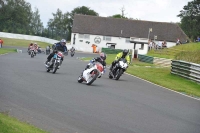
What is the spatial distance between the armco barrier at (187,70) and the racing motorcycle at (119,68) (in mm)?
4584

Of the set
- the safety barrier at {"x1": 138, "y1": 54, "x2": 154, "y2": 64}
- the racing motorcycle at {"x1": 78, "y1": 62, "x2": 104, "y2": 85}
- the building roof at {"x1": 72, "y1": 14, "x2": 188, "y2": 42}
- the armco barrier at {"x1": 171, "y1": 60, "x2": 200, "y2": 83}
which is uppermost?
the building roof at {"x1": 72, "y1": 14, "x2": 188, "y2": 42}

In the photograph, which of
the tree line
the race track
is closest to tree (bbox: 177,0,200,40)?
the tree line

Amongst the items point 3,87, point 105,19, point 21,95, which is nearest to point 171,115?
point 21,95

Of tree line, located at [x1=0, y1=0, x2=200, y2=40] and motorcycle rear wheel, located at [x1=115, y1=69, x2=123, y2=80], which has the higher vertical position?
tree line, located at [x1=0, y1=0, x2=200, y2=40]

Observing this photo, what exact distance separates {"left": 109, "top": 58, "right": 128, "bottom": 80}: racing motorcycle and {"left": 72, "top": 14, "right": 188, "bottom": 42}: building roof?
72034mm

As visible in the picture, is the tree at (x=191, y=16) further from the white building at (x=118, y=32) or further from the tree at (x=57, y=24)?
the tree at (x=57, y=24)

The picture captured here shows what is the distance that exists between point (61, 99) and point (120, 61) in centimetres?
1099

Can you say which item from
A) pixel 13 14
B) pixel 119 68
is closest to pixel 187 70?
pixel 119 68

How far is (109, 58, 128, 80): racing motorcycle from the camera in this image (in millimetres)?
23973

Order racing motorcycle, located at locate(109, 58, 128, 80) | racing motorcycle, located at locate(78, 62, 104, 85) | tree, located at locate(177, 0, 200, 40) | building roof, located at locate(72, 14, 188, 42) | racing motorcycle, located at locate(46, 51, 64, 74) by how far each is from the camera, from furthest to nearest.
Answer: tree, located at locate(177, 0, 200, 40)
building roof, located at locate(72, 14, 188, 42)
racing motorcycle, located at locate(109, 58, 128, 80)
racing motorcycle, located at locate(46, 51, 64, 74)
racing motorcycle, located at locate(78, 62, 104, 85)

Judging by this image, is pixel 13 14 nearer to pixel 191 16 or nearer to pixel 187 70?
pixel 191 16

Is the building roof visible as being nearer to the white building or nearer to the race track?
the white building

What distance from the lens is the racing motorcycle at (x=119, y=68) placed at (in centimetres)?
2397

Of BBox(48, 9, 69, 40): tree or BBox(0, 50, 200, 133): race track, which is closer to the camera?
BBox(0, 50, 200, 133): race track
